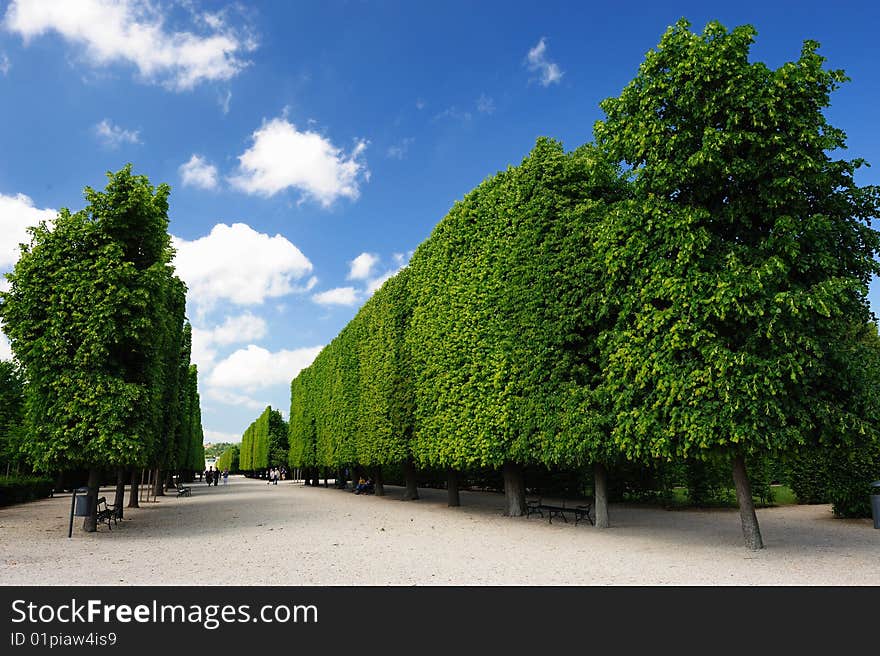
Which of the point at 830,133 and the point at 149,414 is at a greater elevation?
the point at 830,133

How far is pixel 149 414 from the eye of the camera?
56.4 ft

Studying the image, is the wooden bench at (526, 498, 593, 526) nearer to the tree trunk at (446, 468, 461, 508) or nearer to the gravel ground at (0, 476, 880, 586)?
the gravel ground at (0, 476, 880, 586)

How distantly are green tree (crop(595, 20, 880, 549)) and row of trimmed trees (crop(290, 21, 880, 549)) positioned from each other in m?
0.04

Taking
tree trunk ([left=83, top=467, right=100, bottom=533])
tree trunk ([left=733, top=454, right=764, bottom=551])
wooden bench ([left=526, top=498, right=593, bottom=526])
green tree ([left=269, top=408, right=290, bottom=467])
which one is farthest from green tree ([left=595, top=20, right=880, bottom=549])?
green tree ([left=269, top=408, right=290, bottom=467])

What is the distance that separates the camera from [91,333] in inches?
637

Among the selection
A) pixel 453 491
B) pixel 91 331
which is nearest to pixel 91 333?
pixel 91 331

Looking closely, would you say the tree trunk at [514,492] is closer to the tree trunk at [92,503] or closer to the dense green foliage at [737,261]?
the dense green foliage at [737,261]

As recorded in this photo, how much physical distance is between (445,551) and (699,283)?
8.06 metres

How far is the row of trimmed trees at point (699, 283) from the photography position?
1162cm

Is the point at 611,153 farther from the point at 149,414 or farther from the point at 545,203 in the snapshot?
the point at 149,414

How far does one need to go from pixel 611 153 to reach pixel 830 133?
4607mm

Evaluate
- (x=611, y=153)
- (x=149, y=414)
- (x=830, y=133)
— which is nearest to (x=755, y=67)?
(x=830, y=133)

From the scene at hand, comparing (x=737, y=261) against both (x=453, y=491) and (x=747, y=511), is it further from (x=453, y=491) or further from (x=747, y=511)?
(x=453, y=491)

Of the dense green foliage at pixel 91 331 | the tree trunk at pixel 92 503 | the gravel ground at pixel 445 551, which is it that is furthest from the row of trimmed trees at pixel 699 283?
the tree trunk at pixel 92 503
